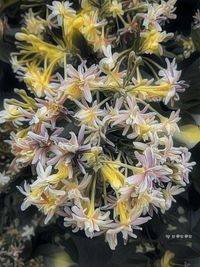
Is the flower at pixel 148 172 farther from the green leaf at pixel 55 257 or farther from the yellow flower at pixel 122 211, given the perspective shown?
the green leaf at pixel 55 257

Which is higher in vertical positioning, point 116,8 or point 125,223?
point 116,8

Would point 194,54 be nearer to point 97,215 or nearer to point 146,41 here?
point 146,41

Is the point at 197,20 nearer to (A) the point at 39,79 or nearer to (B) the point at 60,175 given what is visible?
(A) the point at 39,79

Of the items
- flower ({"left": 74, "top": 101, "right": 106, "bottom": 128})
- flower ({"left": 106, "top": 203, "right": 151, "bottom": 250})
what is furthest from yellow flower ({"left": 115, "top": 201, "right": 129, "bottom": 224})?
flower ({"left": 74, "top": 101, "right": 106, "bottom": 128})

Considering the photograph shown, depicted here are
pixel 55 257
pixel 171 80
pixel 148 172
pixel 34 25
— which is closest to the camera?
pixel 148 172

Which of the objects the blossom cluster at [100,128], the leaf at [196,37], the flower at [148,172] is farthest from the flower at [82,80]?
the leaf at [196,37]

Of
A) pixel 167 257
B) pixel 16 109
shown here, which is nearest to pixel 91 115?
pixel 16 109

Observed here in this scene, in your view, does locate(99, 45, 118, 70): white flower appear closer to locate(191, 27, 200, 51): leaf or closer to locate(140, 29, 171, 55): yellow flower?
locate(140, 29, 171, 55): yellow flower
